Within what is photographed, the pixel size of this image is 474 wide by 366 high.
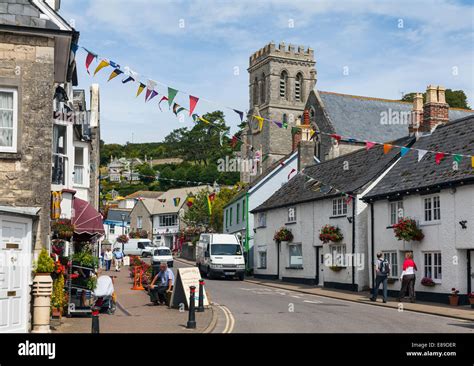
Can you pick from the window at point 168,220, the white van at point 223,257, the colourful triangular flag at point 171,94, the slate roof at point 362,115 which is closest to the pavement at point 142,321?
the colourful triangular flag at point 171,94

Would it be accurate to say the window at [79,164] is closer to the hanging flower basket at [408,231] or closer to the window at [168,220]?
the hanging flower basket at [408,231]

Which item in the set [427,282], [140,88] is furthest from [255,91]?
[140,88]

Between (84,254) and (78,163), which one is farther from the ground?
(78,163)

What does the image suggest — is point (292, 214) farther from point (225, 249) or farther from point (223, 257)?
point (223, 257)

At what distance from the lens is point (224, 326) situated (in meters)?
16.1

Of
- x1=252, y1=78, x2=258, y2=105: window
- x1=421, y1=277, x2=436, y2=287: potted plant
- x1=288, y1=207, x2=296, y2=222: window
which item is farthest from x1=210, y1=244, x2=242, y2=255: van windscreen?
x1=252, y1=78, x2=258, y2=105: window

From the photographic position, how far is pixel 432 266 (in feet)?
81.4

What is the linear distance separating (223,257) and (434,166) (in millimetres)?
15155

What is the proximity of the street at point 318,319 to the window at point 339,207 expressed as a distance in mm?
8368

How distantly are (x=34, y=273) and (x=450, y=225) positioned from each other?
1525 cm

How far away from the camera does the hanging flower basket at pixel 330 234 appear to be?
3158cm

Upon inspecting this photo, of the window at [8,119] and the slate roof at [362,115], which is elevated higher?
the slate roof at [362,115]

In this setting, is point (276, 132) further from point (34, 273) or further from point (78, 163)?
point (34, 273)
